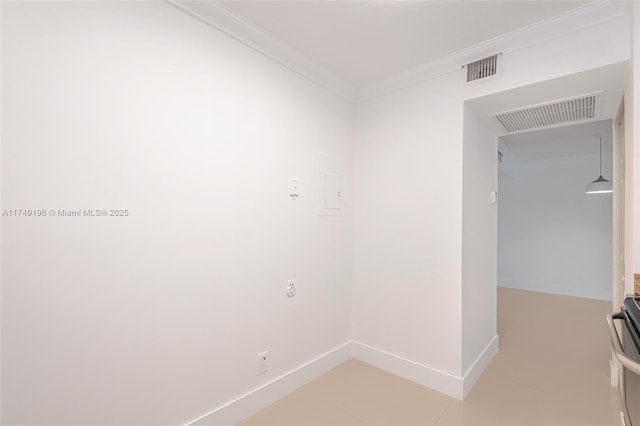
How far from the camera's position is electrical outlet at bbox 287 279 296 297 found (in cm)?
221

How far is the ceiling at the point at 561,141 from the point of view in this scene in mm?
3652

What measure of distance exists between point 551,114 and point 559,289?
Result: 15.5ft

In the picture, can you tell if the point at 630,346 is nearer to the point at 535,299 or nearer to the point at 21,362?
the point at 21,362

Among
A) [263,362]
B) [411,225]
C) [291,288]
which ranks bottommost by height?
[263,362]

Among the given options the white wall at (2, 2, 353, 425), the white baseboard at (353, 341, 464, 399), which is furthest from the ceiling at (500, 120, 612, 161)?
the white wall at (2, 2, 353, 425)

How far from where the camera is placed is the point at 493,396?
85.4 inches

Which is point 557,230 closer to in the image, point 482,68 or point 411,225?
point 411,225

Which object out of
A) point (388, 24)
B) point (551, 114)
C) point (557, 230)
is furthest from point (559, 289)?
point (388, 24)

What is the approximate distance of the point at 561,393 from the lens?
2193 mm

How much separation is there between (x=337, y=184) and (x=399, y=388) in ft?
5.91

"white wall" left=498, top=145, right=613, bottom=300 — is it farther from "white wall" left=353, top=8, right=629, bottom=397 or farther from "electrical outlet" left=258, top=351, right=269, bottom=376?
"electrical outlet" left=258, top=351, right=269, bottom=376

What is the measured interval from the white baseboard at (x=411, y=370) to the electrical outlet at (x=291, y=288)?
103cm

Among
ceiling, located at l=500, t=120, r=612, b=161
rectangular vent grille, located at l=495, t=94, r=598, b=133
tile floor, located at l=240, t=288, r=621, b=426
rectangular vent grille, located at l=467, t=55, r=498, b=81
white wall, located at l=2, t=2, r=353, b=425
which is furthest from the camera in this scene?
ceiling, located at l=500, t=120, r=612, b=161

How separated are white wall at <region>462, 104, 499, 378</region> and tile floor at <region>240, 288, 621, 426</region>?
27 cm
